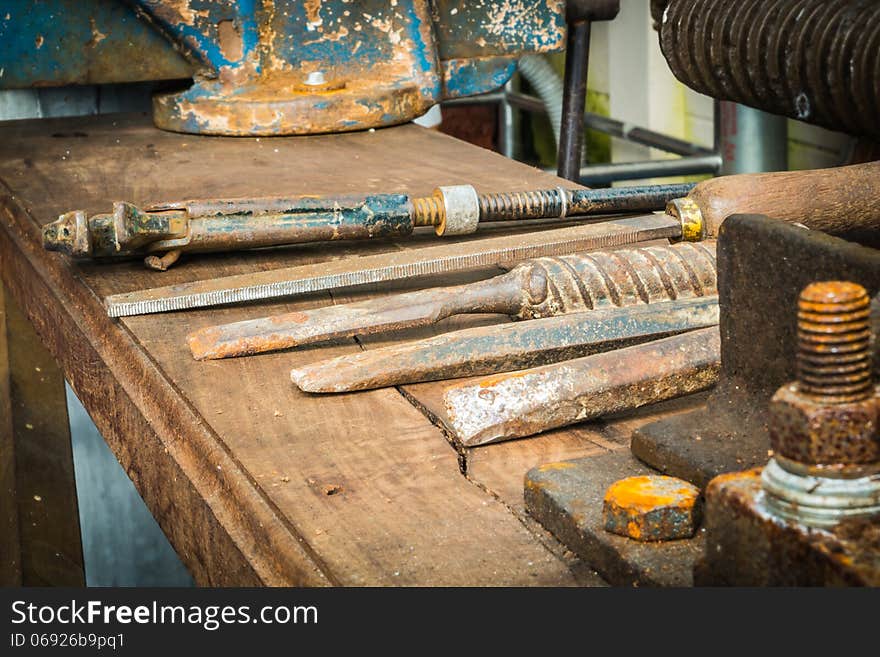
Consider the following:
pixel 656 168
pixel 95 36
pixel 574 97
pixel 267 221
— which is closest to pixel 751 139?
pixel 656 168

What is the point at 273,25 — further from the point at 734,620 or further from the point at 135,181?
the point at 734,620

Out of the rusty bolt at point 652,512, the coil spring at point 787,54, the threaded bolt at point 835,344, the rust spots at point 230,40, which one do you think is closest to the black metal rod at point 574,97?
the coil spring at point 787,54

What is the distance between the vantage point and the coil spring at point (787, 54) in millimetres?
1186

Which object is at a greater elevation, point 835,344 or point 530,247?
point 835,344

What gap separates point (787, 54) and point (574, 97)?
0.84m

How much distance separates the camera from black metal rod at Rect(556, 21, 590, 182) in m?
2.10

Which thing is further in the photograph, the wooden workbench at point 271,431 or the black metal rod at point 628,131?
the black metal rod at point 628,131

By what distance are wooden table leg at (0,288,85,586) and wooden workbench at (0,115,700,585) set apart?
0.34 meters

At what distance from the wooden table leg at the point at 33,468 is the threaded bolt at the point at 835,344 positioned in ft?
4.91

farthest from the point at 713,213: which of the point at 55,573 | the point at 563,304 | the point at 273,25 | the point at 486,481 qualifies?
the point at 55,573

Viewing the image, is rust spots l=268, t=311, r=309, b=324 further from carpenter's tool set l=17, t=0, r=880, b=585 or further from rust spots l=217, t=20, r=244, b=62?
rust spots l=217, t=20, r=244, b=62

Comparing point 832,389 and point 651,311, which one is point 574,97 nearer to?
point 651,311

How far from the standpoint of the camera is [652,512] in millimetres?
625

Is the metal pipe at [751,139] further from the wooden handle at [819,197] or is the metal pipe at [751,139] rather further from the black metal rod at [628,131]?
the wooden handle at [819,197]
